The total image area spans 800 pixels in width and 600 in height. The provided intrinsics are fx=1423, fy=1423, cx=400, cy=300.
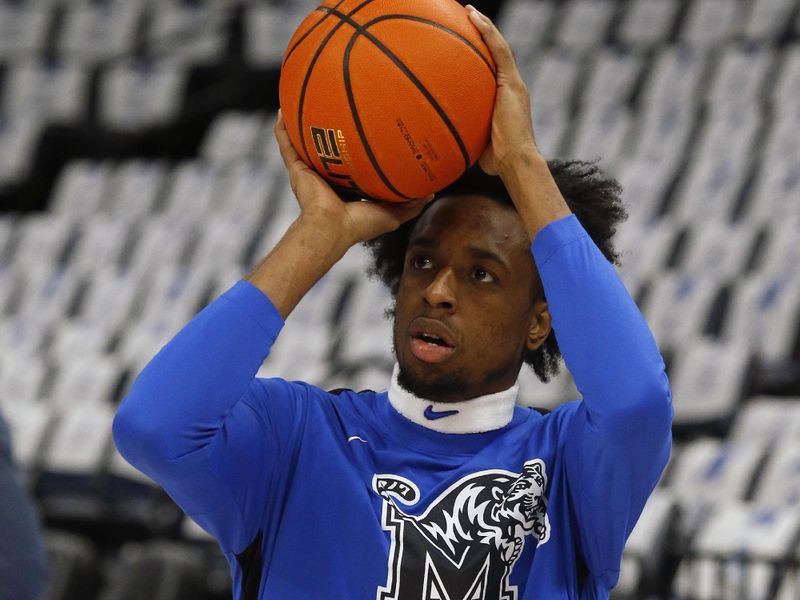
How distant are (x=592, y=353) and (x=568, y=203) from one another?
420 millimetres

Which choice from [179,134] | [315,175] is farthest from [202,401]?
[179,134]

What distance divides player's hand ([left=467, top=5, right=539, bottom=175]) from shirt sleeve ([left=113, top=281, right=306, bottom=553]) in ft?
1.25

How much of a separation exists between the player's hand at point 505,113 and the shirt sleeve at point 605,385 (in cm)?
13

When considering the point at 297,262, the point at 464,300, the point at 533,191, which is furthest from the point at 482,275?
the point at 297,262

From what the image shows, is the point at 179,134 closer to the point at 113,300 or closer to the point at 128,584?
the point at 113,300

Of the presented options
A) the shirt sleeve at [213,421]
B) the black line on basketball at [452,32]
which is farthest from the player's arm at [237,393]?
the black line on basketball at [452,32]

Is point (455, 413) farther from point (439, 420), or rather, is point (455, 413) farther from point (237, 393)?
point (237, 393)

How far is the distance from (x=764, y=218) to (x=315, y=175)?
5.69 meters

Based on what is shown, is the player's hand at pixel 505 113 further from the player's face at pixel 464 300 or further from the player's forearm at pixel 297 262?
the player's forearm at pixel 297 262

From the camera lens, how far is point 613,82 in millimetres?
9539

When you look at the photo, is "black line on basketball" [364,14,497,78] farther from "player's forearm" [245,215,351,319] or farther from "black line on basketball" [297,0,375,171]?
"player's forearm" [245,215,351,319]

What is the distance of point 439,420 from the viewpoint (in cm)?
202

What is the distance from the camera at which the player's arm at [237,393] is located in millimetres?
1818

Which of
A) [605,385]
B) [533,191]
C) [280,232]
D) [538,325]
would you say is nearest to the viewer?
[605,385]
